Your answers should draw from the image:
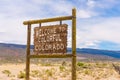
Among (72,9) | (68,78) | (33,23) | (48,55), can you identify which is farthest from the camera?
(68,78)

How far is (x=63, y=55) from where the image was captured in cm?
1384

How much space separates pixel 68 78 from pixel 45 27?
11.5 metres

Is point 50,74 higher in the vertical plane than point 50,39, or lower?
lower

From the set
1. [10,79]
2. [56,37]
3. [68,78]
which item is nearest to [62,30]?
[56,37]

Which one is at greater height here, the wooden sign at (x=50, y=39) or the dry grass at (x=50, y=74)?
the wooden sign at (x=50, y=39)

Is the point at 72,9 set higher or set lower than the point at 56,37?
higher

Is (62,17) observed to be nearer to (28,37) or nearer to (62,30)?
(62,30)

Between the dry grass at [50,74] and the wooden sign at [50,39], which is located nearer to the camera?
the wooden sign at [50,39]

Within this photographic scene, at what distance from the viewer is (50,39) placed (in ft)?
47.5

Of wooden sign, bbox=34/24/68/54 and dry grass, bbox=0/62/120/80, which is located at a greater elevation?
wooden sign, bbox=34/24/68/54

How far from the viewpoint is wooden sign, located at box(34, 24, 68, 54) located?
14008 mm

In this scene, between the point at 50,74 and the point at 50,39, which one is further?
the point at 50,74

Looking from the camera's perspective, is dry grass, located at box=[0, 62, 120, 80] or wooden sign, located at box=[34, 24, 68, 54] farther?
dry grass, located at box=[0, 62, 120, 80]

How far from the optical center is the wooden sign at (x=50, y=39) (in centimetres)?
1401
